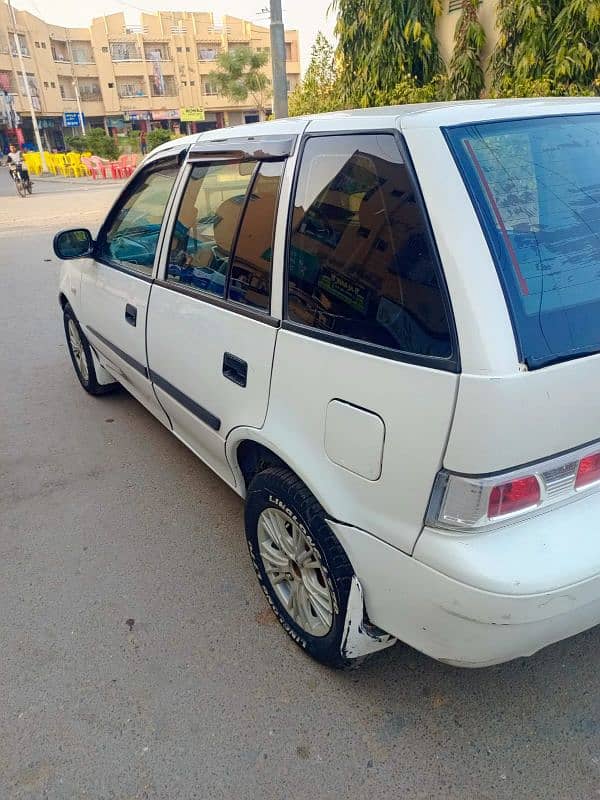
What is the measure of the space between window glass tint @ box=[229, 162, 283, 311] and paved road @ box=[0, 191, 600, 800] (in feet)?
4.33

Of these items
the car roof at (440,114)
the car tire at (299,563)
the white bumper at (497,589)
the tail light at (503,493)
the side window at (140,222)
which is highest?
the car roof at (440,114)

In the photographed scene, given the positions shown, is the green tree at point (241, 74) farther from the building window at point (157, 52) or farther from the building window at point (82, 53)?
the building window at point (82, 53)

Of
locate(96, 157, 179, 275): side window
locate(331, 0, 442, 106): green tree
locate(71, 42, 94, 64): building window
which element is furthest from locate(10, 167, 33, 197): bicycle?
locate(71, 42, 94, 64): building window

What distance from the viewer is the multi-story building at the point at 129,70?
56844 millimetres

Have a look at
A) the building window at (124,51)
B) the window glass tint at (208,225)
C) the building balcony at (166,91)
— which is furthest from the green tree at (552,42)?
the building window at (124,51)

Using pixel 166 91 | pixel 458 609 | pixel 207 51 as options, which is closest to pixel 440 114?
pixel 458 609

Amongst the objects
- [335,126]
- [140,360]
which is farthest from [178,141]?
[335,126]

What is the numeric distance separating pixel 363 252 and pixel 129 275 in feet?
6.11

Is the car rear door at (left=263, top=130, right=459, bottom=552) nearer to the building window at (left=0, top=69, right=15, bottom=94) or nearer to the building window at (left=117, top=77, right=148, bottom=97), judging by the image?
the building window at (left=0, top=69, right=15, bottom=94)

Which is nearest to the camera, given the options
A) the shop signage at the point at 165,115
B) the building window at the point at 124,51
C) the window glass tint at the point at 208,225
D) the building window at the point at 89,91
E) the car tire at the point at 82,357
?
the window glass tint at the point at 208,225

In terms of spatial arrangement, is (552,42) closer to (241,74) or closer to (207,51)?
(241,74)

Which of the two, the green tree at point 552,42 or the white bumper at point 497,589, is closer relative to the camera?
the white bumper at point 497,589

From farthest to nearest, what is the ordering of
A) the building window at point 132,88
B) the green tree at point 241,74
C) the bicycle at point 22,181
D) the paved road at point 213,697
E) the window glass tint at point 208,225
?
the building window at point 132,88 < the green tree at point 241,74 < the bicycle at point 22,181 < the window glass tint at point 208,225 < the paved road at point 213,697

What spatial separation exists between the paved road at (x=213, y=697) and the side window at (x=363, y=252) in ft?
4.25
